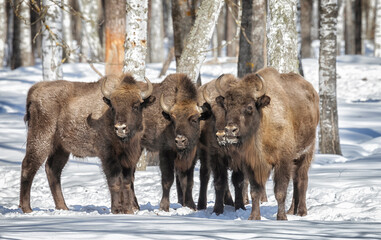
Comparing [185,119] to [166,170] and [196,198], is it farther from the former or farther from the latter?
[196,198]

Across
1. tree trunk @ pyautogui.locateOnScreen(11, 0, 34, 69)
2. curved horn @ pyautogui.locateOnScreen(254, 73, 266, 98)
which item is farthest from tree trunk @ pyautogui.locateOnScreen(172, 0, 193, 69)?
tree trunk @ pyautogui.locateOnScreen(11, 0, 34, 69)

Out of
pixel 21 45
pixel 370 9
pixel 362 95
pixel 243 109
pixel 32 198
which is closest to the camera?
pixel 243 109

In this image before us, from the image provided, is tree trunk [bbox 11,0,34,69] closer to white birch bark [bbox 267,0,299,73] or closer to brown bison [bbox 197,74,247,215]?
white birch bark [bbox 267,0,299,73]

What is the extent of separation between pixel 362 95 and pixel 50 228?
832 inches

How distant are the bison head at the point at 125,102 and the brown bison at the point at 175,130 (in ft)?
1.12

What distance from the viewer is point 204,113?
30.1ft

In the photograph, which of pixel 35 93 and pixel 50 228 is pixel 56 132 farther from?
pixel 50 228

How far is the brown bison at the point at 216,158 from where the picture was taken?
8703 millimetres

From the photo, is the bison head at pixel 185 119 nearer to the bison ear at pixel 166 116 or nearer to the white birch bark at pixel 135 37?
the bison ear at pixel 166 116

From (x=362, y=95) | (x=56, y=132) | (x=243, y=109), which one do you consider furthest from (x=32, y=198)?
(x=362, y=95)

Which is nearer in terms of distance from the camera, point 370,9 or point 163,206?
point 163,206

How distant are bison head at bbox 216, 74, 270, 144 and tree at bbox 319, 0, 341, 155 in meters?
5.83

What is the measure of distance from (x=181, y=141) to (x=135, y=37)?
3274mm

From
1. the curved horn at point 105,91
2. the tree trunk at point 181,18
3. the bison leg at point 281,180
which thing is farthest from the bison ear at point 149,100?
the tree trunk at point 181,18
